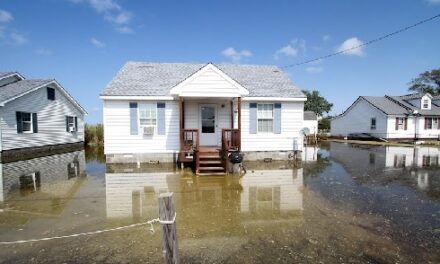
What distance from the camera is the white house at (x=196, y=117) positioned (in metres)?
10.5

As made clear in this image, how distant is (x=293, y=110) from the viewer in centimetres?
1262

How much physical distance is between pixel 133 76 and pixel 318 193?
36.4 feet

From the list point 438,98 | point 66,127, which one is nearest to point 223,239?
point 66,127

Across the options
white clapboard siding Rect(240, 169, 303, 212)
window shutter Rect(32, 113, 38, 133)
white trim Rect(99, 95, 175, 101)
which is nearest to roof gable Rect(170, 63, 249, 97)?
white trim Rect(99, 95, 175, 101)

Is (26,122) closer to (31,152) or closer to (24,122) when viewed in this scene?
(24,122)

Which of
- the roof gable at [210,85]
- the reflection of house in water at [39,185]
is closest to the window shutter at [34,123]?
the reflection of house in water at [39,185]

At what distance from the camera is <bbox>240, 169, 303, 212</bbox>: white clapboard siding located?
6.19 metres

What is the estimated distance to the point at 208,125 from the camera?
12.2 meters

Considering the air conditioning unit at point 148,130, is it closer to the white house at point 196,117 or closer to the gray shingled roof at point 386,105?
the white house at point 196,117

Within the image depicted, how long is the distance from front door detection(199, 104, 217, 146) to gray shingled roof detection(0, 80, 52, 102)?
1208cm

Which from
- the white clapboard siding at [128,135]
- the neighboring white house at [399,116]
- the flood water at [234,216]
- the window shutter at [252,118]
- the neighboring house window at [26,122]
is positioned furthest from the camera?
the neighboring white house at [399,116]

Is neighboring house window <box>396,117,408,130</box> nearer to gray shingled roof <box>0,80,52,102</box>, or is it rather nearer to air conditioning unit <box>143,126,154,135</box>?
air conditioning unit <box>143,126,154,135</box>

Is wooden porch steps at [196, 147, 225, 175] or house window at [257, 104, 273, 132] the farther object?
house window at [257, 104, 273, 132]

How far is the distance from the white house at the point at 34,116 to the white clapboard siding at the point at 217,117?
11098 mm
